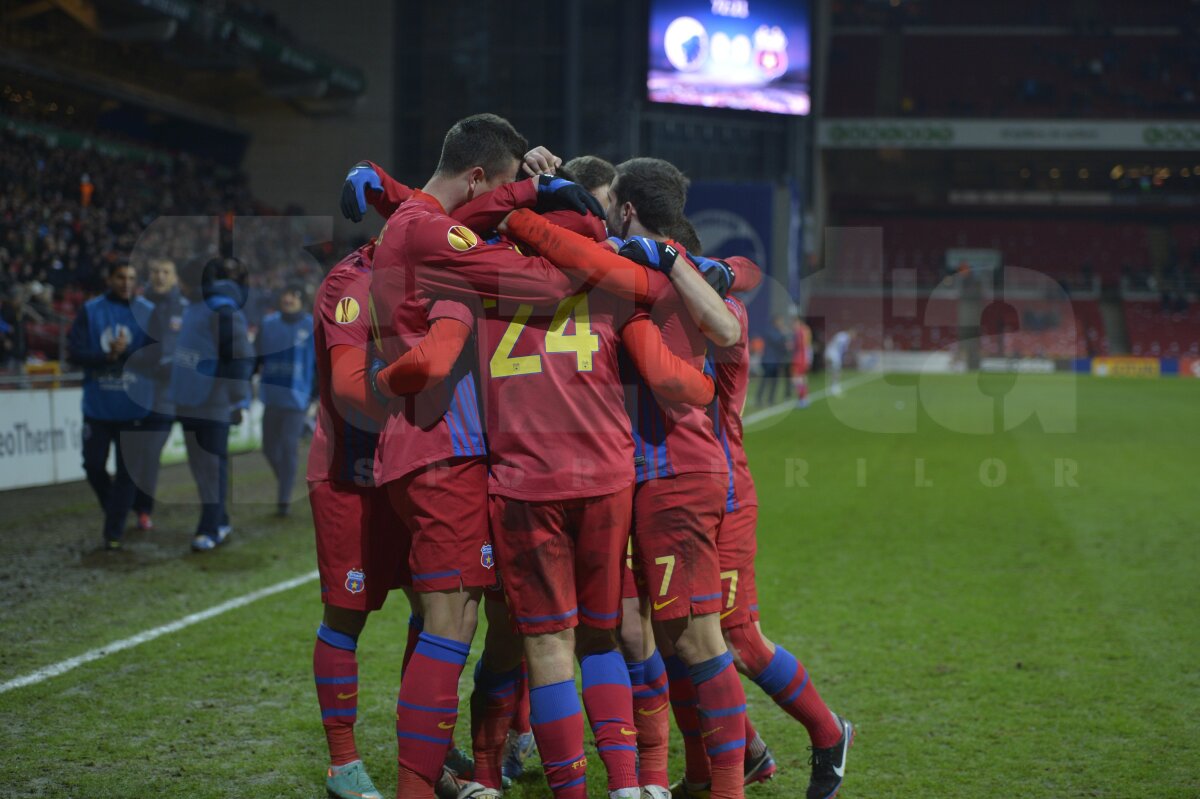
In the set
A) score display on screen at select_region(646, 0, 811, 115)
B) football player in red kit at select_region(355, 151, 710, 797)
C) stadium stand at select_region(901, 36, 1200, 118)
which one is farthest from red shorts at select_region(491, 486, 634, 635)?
stadium stand at select_region(901, 36, 1200, 118)

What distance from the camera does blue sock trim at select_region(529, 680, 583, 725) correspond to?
11.1ft

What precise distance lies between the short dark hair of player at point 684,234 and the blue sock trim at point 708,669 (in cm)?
136

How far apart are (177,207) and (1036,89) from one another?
45205mm

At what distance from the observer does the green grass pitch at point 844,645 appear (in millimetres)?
4344

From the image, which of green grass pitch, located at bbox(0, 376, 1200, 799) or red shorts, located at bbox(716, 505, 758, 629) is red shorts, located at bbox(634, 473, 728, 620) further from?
green grass pitch, located at bbox(0, 376, 1200, 799)

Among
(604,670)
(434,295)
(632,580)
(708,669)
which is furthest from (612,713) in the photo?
(434,295)

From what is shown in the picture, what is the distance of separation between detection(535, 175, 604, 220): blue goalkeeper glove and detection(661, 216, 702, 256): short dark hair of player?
350 mm

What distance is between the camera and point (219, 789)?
410 cm

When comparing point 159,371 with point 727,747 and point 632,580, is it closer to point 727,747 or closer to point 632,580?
point 632,580

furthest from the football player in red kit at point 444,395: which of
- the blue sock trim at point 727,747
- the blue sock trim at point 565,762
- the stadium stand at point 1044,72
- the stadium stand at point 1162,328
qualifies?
the stadium stand at point 1044,72

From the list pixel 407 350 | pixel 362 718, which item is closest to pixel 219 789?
pixel 362 718

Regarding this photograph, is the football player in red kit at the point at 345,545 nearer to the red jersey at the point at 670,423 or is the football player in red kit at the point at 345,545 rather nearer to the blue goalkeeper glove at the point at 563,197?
the blue goalkeeper glove at the point at 563,197

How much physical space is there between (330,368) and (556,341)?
2.91 ft

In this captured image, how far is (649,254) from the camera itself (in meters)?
3.43
